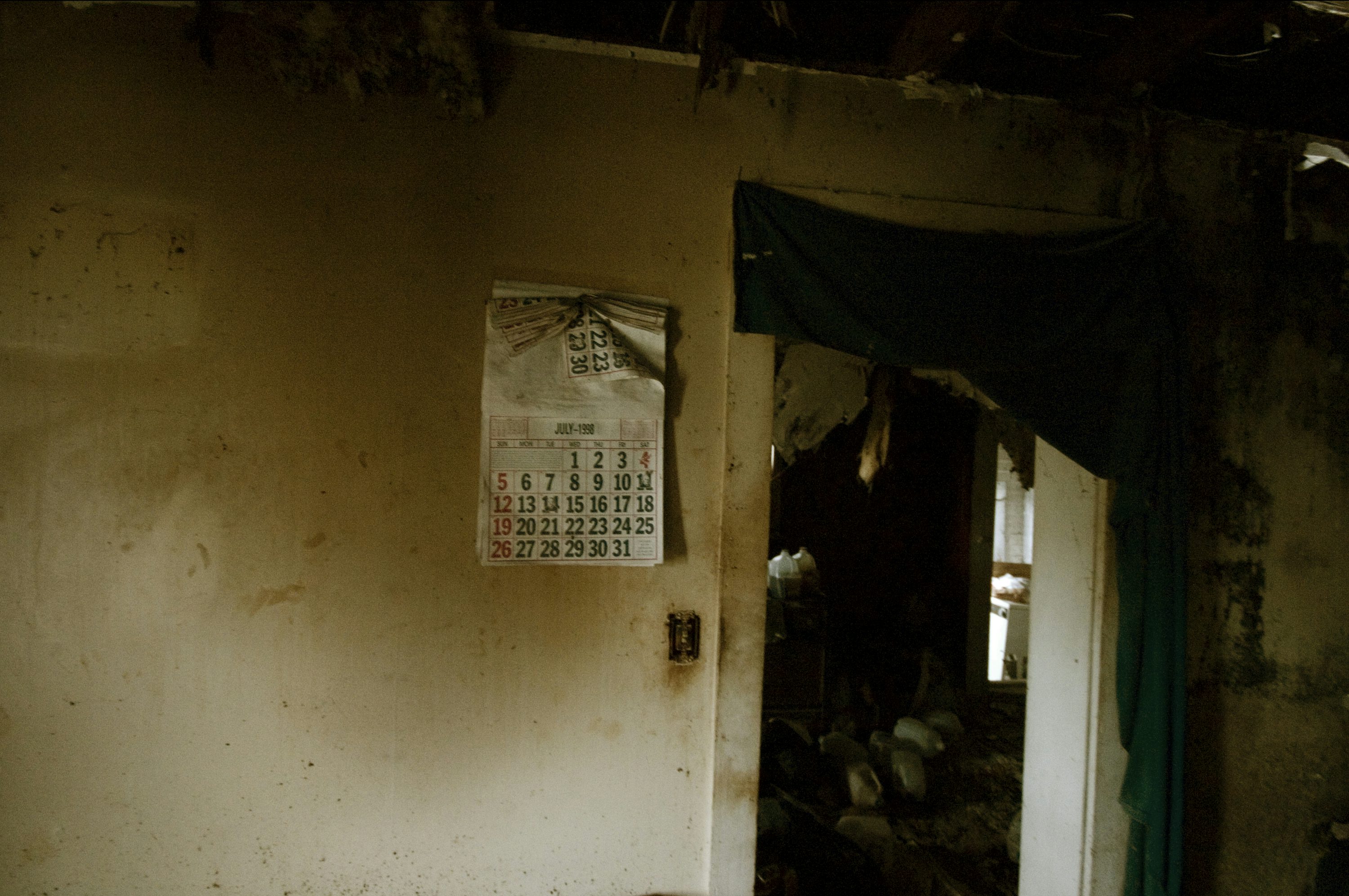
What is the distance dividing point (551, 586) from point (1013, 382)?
5.39ft

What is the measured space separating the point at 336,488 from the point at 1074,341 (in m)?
2.38

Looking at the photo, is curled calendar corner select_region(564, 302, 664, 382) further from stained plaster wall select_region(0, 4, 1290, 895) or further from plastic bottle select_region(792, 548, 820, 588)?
plastic bottle select_region(792, 548, 820, 588)

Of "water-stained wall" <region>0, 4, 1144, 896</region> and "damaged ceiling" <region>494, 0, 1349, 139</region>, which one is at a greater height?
"damaged ceiling" <region>494, 0, 1349, 139</region>

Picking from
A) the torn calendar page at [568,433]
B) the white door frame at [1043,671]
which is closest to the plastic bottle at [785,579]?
the white door frame at [1043,671]

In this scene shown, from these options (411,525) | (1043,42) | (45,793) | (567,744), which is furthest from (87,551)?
(1043,42)

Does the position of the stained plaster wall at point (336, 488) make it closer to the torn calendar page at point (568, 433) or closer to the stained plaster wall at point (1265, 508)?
the torn calendar page at point (568, 433)

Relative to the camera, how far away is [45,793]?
1619 millimetres

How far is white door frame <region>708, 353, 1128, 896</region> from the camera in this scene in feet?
5.89

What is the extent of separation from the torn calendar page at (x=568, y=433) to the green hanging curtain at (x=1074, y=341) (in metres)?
0.42

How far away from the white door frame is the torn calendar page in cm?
28

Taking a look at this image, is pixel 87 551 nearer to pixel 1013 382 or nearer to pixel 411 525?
pixel 411 525

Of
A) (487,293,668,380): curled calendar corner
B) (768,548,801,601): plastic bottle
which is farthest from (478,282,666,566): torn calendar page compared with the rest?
(768,548,801,601): plastic bottle

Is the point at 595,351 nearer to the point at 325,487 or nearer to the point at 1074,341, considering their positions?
the point at 325,487

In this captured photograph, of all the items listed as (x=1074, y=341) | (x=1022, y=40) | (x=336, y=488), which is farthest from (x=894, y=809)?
(x=1022, y=40)
